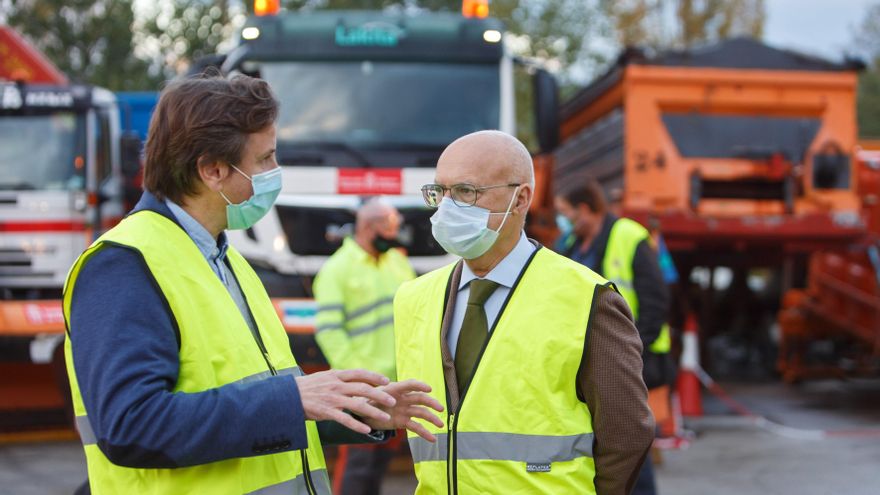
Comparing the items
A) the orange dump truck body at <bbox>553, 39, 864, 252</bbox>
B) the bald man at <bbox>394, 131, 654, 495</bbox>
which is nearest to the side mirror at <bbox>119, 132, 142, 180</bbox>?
the orange dump truck body at <bbox>553, 39, 864, 252</bbox>

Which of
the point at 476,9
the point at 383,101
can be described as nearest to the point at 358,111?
the point at 383,101

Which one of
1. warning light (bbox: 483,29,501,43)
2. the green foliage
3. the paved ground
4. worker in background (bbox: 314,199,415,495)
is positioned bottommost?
the paved ground

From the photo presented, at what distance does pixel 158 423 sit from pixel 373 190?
18.1 feet

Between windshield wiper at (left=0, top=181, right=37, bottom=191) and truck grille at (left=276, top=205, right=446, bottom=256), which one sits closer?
truck grille at (left=276, top=205, right=446, bottom=256)

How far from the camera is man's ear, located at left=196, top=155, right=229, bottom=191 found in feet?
7.29

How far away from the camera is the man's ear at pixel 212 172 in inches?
87.5

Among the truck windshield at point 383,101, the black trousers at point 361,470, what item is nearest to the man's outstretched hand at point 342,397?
the black trousers at point 361,470

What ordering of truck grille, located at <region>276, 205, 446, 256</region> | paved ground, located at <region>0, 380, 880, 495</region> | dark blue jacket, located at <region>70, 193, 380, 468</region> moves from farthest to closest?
truck grille, located at <region>276, 205, 446, 256</region> → paved ground, located at <region>0, 380, 880, 495</region> → dark blue jacket, located at <region>70, 193, 380, 468</region>

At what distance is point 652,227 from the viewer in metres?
8.98

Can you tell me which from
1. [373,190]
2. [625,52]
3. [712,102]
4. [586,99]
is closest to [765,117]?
[712,102]

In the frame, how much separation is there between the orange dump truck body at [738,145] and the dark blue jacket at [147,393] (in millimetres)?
7547

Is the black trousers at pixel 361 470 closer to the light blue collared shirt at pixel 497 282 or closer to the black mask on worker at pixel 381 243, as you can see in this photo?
the black mask on worker at pixel 381 243

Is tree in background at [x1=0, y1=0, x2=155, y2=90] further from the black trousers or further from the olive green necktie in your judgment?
the olive green necktie

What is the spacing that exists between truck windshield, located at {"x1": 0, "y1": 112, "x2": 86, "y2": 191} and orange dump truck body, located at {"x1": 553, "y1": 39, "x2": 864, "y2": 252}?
476 centimetres
